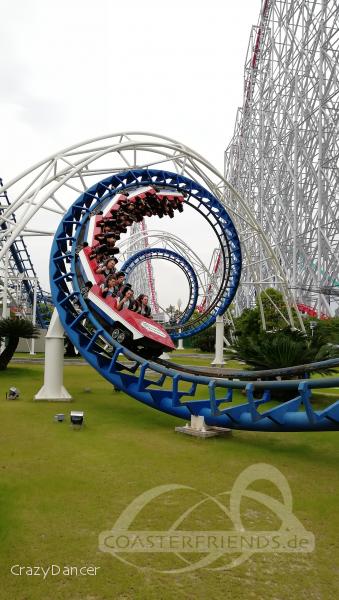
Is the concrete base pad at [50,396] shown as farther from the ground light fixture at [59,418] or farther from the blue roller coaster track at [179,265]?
the blue roller coaster track at [179,265]

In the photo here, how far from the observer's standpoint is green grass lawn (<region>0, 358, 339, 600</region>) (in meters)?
3.41

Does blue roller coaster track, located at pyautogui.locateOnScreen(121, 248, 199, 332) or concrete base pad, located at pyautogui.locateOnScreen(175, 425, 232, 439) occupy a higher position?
blue roller coaster track, located at pyautogui.locateOnScreen(121, 248, 199, 332)

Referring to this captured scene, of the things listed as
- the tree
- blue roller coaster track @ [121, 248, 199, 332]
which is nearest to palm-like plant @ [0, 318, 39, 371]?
blue roller coaster track @ [121, 248, 199, 332]

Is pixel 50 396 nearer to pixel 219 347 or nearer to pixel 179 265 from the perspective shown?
pixel 219 347

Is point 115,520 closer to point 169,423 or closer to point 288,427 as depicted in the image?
point 288,427

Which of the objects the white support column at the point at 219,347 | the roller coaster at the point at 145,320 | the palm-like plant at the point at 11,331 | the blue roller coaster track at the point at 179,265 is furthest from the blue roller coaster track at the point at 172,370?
the blue roller coaster track at the point at 179,265

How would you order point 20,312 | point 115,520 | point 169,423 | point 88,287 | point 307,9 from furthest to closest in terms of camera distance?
point 307,9, point 20,312, point 88,287, point 169,423, point 115,520

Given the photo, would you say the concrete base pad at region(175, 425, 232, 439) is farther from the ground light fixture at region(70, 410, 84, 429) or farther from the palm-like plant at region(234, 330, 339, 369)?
the palm-like plant at region(234, 330, 339, 369)

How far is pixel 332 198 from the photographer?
101ft

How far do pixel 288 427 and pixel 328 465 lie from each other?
70 cm

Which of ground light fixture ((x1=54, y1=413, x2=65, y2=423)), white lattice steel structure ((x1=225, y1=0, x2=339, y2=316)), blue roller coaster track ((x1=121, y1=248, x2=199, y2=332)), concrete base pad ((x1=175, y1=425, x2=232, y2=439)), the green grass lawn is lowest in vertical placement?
the green grass lawn

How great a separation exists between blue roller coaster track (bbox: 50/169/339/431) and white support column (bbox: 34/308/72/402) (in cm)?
60

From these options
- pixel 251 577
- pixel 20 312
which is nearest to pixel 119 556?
pixel 251 577

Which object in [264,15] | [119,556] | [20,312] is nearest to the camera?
[119,556]
